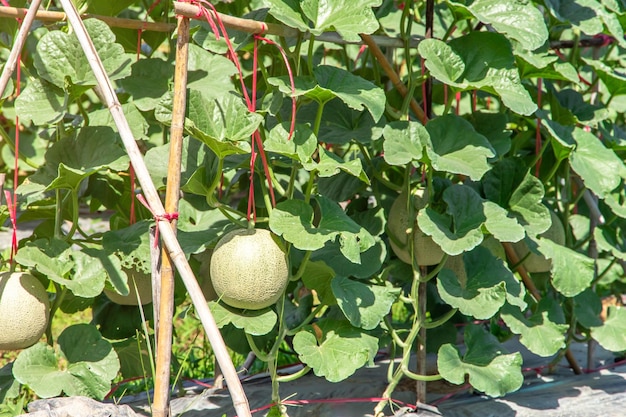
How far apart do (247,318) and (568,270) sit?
3.38ft

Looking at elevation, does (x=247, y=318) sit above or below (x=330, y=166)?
below

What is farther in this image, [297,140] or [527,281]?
Answer: [527,281]

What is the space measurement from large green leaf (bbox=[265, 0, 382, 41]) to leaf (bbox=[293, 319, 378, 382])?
0.77 meters

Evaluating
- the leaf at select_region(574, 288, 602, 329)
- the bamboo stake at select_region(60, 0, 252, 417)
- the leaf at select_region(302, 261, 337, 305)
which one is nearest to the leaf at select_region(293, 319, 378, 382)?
the leaf at select_region(302, 261, 337, 305)

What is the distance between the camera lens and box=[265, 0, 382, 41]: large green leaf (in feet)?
6.21

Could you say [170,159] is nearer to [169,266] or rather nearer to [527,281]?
→ [169,266]

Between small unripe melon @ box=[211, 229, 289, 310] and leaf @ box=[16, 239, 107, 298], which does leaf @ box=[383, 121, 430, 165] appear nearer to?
small unripe melon @ box=[211, 229, 289, 310]

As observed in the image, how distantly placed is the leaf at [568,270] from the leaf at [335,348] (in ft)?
2.10

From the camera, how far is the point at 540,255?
8.21 feet

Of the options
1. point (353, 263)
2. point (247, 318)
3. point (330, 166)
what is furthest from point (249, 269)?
point (353, 263)

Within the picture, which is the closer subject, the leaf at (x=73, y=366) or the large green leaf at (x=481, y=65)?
the leaf at (x=73, y=366)

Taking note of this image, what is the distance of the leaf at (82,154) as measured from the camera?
1985 mm

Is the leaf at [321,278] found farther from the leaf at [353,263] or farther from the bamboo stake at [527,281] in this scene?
the bamboo stake at [527,281]

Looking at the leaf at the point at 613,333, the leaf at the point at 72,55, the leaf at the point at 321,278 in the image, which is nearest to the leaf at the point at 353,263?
the leaf at the point at 321,278
